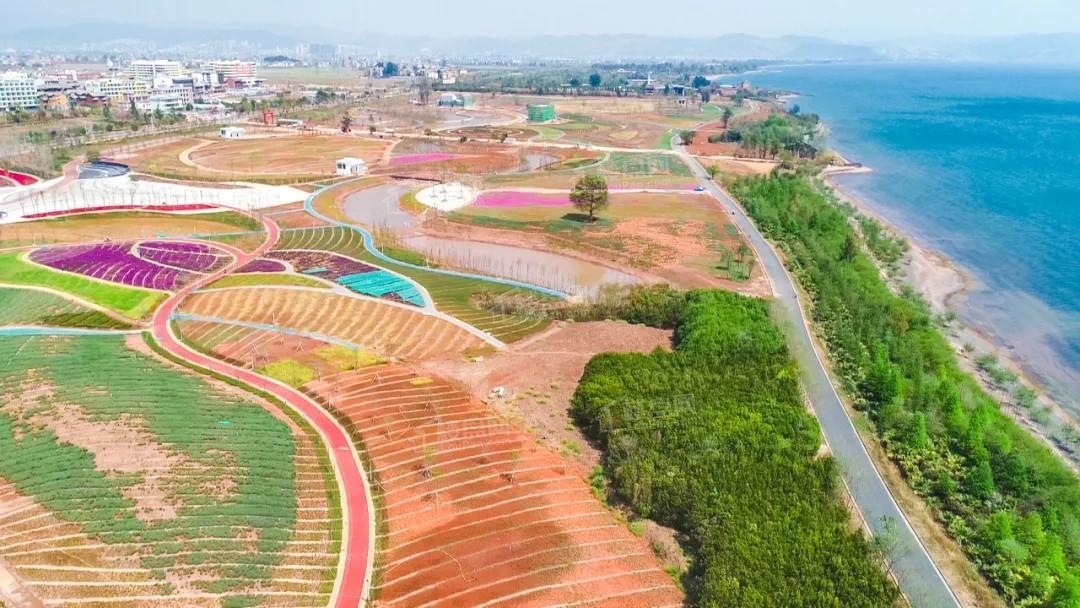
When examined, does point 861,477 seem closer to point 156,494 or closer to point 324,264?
point 156,494

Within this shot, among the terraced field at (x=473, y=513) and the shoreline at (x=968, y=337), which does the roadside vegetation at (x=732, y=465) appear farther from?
the shoreline at (x=968, y=337)

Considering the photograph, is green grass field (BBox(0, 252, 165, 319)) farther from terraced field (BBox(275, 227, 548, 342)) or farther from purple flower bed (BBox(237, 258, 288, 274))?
terraced field (BBox(275, 227, 548, 342))

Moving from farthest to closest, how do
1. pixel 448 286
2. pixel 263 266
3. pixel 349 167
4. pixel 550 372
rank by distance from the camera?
pixel 349 167
pixel 263 266
pixel 448 286
pixel 550 372

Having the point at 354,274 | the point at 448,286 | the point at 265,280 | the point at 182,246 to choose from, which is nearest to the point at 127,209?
the point at 182,246

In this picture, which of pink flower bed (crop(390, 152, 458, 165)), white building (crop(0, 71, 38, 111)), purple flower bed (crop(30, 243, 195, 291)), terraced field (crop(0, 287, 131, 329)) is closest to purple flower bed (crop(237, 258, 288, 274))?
purple flower bed (crop(30, 243, 195, 291))

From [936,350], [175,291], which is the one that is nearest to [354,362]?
[175,291]

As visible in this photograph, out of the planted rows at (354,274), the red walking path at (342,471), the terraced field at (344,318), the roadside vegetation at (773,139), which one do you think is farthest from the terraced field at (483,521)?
the roadside vegetation at (773,139)
